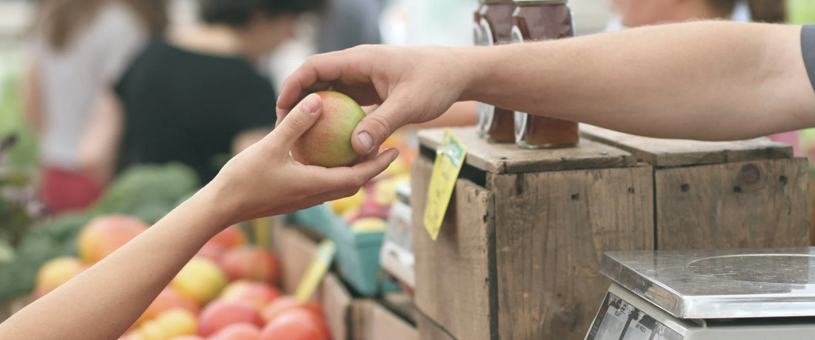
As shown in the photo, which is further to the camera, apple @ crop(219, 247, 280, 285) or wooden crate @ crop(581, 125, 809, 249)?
apple @ crop(219, 247, 280, 285)

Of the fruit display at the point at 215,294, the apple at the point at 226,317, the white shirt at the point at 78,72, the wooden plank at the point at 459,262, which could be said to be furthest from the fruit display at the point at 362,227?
the white shirt at the point at 78,72

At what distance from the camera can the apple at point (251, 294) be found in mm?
2328

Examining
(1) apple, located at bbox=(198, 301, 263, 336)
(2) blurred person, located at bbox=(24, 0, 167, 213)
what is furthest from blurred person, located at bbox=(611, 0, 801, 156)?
(2) blurred person, located at bbox=(24, 0, 167, 213)

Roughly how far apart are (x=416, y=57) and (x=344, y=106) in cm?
13

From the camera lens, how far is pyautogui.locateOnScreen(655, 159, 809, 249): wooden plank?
4.16ft

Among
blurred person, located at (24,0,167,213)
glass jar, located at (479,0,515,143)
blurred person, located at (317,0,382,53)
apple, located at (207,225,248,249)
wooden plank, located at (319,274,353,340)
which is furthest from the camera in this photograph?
blurred person, located at (317,0,382,53)

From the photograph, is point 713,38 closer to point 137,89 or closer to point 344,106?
point 344,106

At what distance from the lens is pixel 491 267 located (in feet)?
3.99

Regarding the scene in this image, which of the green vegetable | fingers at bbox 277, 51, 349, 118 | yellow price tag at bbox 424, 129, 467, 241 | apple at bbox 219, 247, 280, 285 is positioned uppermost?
fingers at bbox 277, 51, 349, 118

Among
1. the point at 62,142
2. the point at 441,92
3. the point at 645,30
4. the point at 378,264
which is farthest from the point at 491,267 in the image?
the point at 62,142

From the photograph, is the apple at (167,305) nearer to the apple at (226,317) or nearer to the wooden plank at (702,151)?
the apple at (226,317)

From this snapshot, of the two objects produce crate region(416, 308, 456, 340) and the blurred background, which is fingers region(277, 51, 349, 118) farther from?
the blurred background

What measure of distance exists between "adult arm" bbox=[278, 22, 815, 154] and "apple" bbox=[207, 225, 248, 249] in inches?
66.6

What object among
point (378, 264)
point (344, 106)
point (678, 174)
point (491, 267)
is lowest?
point (378, 264)
